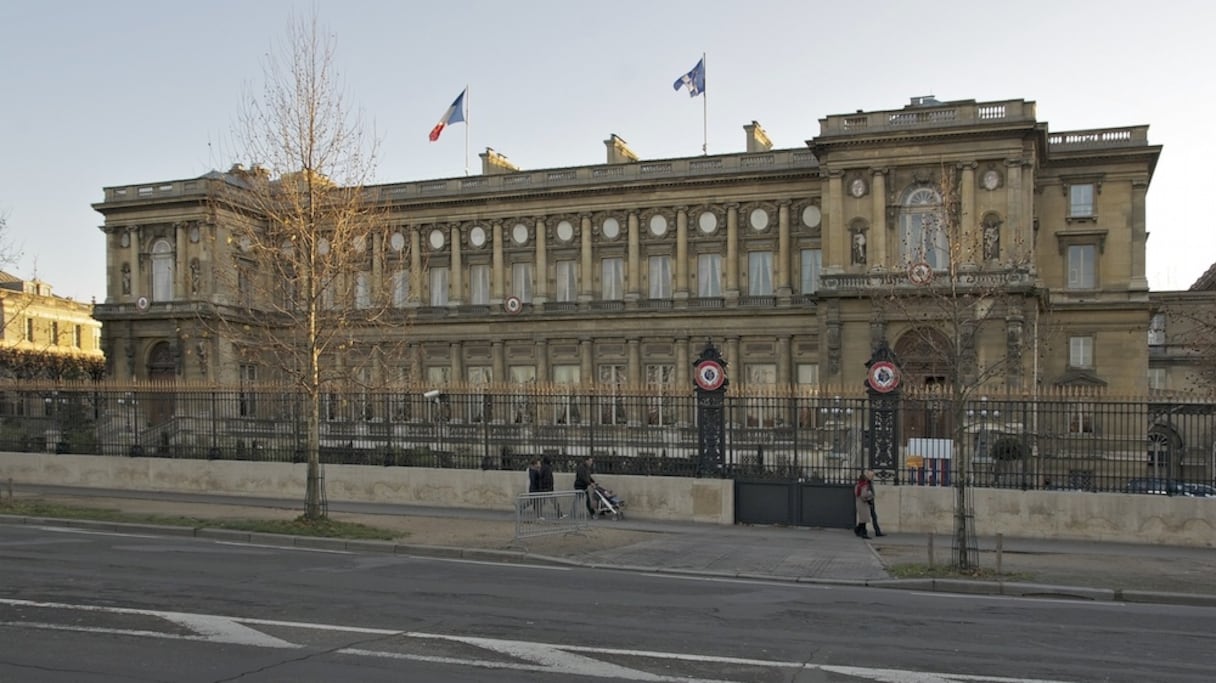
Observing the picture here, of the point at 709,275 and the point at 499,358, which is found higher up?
the point at 709,275

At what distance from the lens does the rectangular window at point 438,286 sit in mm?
65812

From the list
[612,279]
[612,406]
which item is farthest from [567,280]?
[612,406]

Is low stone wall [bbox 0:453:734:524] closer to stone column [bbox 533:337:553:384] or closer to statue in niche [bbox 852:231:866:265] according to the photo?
statue in niche [bbox 852:231:866:265]

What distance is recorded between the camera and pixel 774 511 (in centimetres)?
2338

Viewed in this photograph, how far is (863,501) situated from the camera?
21.7m

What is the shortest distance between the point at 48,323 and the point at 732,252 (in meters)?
64.1

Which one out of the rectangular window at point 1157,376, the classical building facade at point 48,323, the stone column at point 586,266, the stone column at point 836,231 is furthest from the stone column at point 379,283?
the classical building facade at point 48,323

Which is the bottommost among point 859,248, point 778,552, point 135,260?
point 778,552

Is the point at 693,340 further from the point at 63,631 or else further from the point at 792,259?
the point at 63,631

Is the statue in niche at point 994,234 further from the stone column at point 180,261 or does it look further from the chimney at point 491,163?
the stone column at point 180,261

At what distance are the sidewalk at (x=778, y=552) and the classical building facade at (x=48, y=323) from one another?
67002mm

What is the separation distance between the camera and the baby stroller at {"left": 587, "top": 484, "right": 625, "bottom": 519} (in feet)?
79.0

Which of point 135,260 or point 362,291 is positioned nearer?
point 362,291

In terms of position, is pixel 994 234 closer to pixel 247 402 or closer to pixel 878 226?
pixel 878 226
